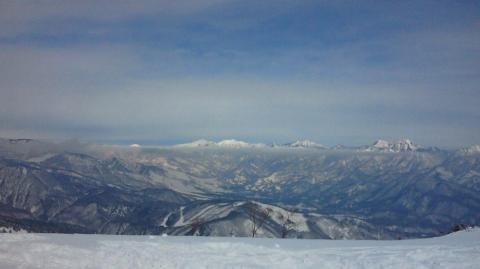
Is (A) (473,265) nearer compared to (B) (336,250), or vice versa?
(A) (473,265)

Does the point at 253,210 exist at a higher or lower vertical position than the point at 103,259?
lower

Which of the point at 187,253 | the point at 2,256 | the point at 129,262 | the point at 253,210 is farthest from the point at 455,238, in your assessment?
the point at 253,210

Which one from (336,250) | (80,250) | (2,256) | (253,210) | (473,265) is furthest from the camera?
(253,210)

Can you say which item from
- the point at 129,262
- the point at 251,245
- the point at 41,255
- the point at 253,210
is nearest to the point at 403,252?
the point at 251,245

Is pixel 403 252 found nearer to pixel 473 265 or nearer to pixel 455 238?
pixel 473 265

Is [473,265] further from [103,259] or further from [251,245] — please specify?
[103,259]

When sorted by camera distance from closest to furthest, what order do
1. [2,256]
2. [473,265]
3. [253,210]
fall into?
[473,265] → [2,256] → [253,210]
